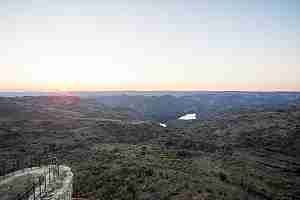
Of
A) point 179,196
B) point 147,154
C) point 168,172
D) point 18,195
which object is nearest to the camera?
point 18,195

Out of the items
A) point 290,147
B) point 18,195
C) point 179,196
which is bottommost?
point 290,147

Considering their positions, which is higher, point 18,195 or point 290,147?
point 18,195

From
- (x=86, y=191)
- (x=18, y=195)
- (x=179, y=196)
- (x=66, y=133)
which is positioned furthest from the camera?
(x=66, y=133)

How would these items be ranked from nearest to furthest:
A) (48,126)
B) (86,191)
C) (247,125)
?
(86,191) < (48,126) < (247,125)

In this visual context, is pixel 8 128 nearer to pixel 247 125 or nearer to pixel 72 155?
pixel 72 155

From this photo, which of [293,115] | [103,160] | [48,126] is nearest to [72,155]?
[103,160]

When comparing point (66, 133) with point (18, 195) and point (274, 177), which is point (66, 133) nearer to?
point (274, 177)

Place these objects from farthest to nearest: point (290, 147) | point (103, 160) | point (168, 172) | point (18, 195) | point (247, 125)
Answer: point (247, 125) < point (290, 147) < point (103, 160) < point (168, 172) < point (18, 195)

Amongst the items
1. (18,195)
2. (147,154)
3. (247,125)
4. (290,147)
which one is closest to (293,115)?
(247,125)

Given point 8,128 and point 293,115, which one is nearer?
point 8,128
